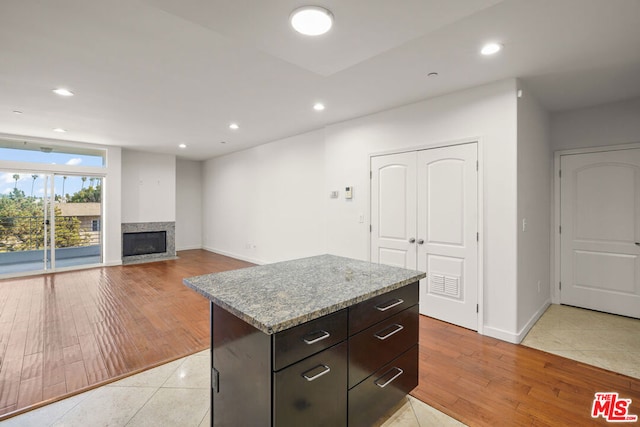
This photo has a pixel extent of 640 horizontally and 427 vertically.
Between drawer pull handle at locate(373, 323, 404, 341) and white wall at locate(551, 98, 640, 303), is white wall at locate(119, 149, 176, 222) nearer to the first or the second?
drawer pull handle at locate(373, 323, 404, 341)

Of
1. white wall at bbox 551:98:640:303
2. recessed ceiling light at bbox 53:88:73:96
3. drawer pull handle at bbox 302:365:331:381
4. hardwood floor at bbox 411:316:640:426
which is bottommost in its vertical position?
hardwood floor at bbox 411:316:640:426

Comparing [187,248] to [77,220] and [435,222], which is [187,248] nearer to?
[77,220]

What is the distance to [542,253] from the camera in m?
3.73

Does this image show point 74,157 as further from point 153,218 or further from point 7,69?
point 7,69

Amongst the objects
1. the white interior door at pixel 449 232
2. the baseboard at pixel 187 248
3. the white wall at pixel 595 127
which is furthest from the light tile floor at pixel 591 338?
the baseboard at pixel 187 248

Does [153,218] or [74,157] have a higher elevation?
[74,157]

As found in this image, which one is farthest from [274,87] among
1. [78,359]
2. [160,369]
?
[78,359]

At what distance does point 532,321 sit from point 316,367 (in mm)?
3186

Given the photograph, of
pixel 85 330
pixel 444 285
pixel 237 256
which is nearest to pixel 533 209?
pixel 444 285

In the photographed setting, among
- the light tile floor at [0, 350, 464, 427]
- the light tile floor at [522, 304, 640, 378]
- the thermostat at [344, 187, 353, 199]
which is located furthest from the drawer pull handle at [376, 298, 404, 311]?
the thermostat at [344, 187, 353, 199]

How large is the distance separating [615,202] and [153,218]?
8681mm

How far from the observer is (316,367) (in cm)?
137

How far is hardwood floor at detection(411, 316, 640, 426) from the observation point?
6.40 ft

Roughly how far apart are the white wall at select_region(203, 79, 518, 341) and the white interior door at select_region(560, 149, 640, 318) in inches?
68.9
